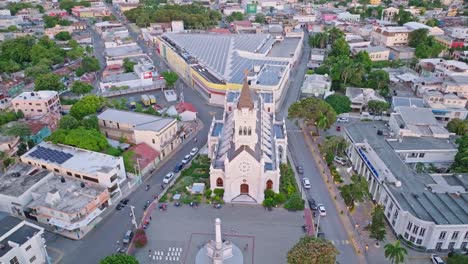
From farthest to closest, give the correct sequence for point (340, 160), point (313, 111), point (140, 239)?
point (313, 111) → point (340, 160) → point (140, 239)

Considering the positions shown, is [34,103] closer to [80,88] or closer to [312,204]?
[80,88]

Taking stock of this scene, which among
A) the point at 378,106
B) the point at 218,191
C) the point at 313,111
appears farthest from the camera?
the point at 378,106

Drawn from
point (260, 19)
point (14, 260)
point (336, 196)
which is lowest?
point (336, 196)

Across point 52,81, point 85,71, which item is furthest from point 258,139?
point 85,71

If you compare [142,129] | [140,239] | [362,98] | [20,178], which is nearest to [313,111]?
[362,98]

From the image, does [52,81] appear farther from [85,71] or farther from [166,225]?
[166,225]

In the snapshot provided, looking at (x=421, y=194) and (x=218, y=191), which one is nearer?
(x=421, y=194)

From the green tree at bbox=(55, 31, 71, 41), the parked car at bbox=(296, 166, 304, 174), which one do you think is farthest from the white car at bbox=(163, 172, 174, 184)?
the green tree at bbox=(55, 31, 71, 41)
